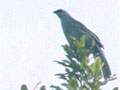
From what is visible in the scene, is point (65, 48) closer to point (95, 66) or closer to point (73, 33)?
point (95, 66)

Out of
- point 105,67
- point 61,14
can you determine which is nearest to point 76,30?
point 61,14

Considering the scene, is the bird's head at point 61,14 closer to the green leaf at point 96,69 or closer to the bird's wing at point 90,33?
the bird's wing at point 90,33

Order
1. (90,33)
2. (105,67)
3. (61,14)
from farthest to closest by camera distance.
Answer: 1. (61,14)
2. (90,33)
3. (105,67)

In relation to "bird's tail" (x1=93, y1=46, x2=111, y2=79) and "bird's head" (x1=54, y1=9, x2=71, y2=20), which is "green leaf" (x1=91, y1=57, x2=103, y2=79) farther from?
"bird's head" (x1=54, y1=9, x2=71, y2=20)

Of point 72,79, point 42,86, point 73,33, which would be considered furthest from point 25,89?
point 73,33

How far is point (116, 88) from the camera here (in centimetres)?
220

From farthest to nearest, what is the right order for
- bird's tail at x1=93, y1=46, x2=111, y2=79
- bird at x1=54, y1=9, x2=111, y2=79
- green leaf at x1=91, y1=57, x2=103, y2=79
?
bird at x1=54, y1=9, x2=111, y2=79 < bird's tail at x1=93, y1=46, x2=111, y2=79 < green leaf at x1=91, y1=57, x2=103, y2=79

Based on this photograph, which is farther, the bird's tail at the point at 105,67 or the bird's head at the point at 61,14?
the bird's head at the point at 61,14

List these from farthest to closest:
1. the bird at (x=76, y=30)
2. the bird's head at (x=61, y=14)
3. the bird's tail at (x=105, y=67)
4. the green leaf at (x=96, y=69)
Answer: the bird's head at (x=61, y=14)
the bird at (x=76, y=30)
the bird's tail at (x=105, y=67)
the green leaf at (x=96, y=69)

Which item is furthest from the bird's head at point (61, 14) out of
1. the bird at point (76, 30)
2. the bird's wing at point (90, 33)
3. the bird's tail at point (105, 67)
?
the bird's tail at point (105, 67)

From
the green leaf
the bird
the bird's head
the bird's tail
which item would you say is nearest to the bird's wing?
the bird

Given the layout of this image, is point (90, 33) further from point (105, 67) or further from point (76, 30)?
point (105, 67)

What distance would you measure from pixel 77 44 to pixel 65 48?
0.12m

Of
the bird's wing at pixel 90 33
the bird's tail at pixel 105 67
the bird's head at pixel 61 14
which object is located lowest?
the bird's tail at pixel 105 67
